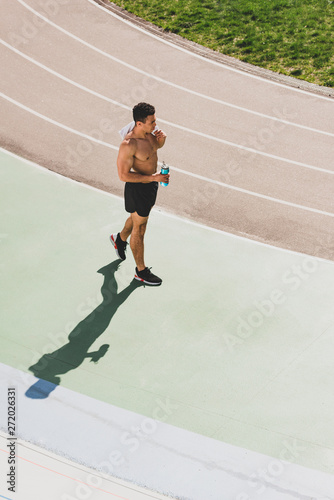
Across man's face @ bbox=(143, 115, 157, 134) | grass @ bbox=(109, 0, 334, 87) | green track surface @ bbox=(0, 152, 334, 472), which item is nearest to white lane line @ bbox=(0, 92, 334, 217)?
green track surface @ bbox=(0, 152, 334, 472)

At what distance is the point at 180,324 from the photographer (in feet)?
22.9

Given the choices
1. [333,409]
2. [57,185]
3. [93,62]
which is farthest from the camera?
[93,62]

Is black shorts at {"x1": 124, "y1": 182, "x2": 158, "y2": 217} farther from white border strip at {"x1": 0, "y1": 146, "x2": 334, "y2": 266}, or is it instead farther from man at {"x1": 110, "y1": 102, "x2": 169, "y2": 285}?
white border strip at {"x1": 0, "y1": 146, "x2": 334, "y2": 266}

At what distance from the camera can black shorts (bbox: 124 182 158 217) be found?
23.4ft

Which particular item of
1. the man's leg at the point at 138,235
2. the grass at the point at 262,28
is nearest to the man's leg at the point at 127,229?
the man's leg at the point at 138,235

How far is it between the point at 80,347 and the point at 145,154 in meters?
Result: 2.22

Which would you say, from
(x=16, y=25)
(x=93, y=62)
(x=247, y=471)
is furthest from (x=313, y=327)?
(x=16, y=25)

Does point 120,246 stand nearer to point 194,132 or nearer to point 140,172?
point 140,172

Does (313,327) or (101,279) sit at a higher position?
(313,327)

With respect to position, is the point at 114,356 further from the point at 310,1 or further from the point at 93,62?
the point at 310,1

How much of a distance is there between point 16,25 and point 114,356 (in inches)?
432

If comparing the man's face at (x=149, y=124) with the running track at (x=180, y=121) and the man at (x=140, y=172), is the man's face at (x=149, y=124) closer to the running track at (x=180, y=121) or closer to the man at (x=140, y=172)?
the man at (x=140, y=172)

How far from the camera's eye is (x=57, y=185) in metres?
9.41

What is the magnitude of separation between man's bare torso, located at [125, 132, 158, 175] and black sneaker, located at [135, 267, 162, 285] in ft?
4.02
